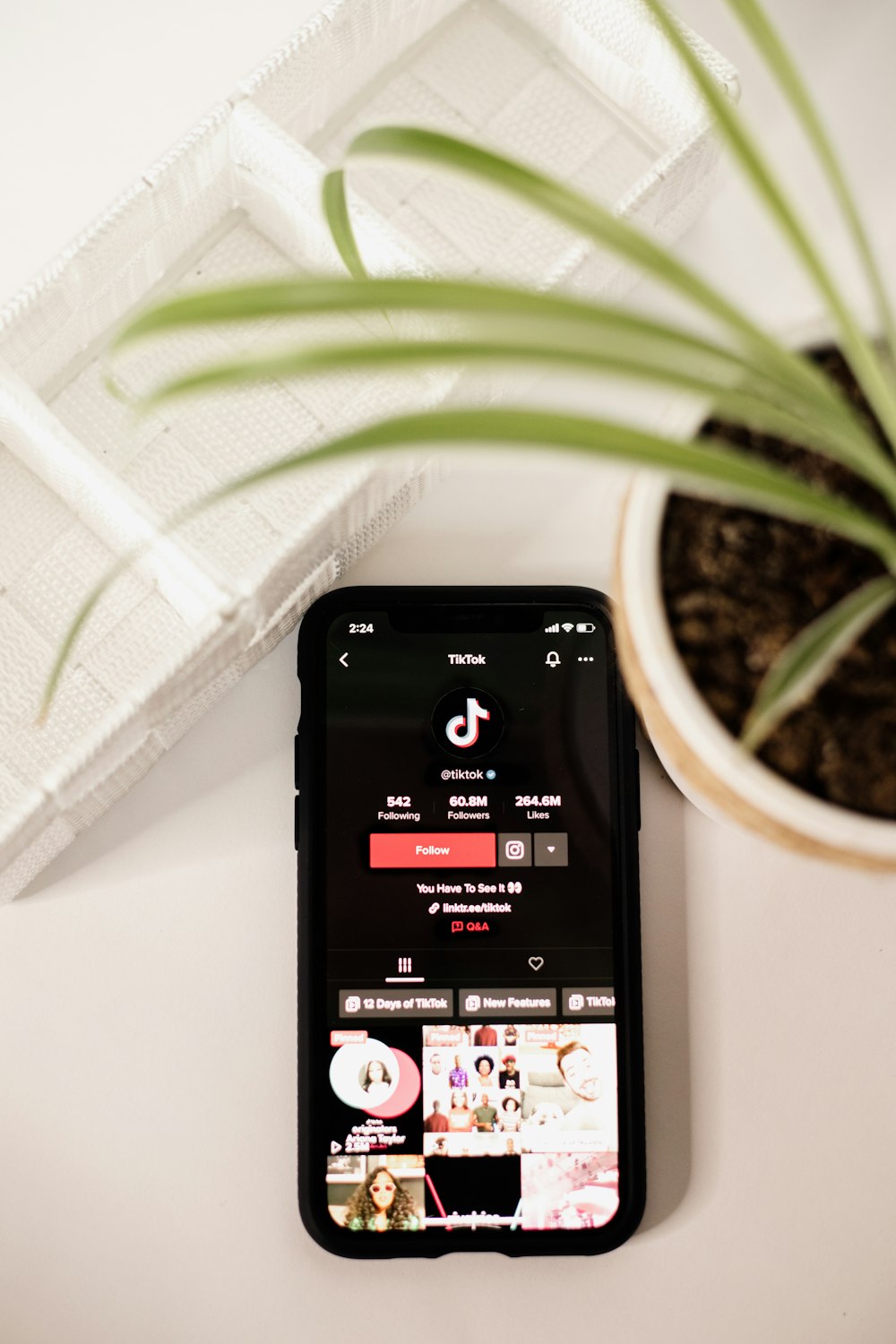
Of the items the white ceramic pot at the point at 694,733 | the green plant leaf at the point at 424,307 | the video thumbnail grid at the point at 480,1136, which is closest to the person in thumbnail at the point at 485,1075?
the video thumbnail grid at the point at 480,1136

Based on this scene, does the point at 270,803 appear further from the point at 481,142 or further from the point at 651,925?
the point at 481,142

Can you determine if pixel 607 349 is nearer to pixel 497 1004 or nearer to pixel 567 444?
pixel 567 444

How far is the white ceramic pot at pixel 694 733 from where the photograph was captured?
0.28 metres

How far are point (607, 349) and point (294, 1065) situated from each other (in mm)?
412

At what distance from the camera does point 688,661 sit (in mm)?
302

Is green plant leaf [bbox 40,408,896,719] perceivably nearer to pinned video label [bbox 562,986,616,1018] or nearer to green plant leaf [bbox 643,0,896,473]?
green plant leaf [bbox 643,0,896,473]

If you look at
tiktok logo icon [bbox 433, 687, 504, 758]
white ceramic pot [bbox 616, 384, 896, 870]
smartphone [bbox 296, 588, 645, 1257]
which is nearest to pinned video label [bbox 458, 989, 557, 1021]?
smartphone [bbox 296, 588, 645, 1257]

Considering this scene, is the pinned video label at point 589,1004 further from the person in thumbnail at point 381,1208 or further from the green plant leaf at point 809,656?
the green plant leaf at point 809,656

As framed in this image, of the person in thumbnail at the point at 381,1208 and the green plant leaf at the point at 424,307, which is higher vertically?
the green plant leaf at the point at 424,307

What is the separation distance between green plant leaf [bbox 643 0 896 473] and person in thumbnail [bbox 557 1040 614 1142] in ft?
1.22

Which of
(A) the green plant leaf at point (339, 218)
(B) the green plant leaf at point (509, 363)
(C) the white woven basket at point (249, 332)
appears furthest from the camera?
(C) the white woven basket at point (249, 332)

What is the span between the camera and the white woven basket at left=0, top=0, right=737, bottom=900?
472 mm

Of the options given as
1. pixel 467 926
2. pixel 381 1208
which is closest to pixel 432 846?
pixel 467 926

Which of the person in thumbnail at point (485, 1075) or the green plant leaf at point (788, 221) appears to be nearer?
the green plant leaf at point (788, 221)
